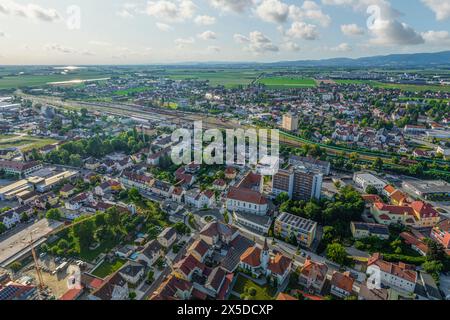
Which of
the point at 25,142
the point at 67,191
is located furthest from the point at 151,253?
the point at 25,142

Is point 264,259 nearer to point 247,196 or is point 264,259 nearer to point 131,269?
point 247,196
